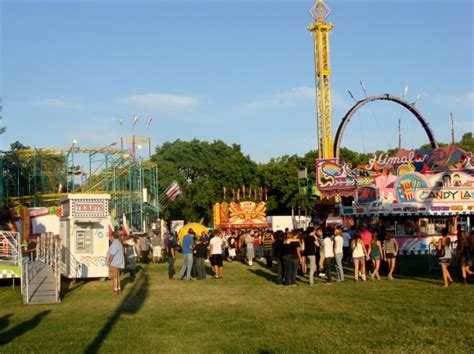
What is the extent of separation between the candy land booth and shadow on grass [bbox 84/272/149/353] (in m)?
1.51

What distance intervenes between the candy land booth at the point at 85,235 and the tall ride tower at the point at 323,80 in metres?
40.2

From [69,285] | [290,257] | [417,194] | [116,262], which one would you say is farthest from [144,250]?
[290,257]

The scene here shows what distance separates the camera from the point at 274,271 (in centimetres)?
2261

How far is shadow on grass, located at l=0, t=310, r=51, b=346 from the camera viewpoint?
398 inches

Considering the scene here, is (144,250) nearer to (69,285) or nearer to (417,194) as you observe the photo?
(69,285)

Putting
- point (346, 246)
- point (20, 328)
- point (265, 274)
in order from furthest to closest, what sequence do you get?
point (346, 246)
point (265, 274)
point (20, 328)

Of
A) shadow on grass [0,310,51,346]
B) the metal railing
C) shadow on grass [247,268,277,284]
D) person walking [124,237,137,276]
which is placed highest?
the metal railing

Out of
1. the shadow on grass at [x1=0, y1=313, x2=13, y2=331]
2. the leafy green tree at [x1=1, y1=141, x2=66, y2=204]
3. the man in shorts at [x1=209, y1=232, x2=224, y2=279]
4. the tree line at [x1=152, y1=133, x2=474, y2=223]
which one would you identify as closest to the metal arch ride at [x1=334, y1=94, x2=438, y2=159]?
the tree line at [x1=152, y1=133, x2=474, y2=223]

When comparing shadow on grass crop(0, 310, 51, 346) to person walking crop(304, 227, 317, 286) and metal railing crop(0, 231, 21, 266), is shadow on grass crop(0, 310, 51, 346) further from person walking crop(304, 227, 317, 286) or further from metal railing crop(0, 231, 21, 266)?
person walking crop(304, 227, 317, 286)

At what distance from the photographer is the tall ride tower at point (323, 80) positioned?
191 ft

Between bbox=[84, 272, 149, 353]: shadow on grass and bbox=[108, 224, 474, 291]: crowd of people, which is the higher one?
bbox=[108, 224, 474, 291]: crowd of people

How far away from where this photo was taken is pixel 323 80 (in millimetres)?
59406

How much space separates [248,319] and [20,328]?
162 inches

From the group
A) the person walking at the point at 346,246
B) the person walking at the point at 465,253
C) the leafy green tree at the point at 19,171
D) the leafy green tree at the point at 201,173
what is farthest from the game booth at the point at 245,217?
the leafy green tree at the point at 201,173
